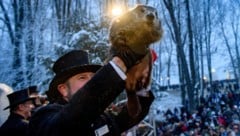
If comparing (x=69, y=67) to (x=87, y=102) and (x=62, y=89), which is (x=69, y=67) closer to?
→ (x=62, y=89)

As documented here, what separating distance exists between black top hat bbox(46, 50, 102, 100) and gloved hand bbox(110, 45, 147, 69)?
0.62 metres

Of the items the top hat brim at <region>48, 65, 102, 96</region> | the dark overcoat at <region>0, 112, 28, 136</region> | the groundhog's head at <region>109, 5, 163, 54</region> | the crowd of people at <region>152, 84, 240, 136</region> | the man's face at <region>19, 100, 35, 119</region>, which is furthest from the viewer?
the crowd of people at <region>152, 84, 240, 136</region>

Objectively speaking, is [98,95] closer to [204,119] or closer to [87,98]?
[87,98]

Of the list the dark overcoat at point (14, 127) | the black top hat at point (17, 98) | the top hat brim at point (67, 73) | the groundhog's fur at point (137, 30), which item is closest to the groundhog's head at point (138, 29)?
the groundhog's fur at point (137, 30)

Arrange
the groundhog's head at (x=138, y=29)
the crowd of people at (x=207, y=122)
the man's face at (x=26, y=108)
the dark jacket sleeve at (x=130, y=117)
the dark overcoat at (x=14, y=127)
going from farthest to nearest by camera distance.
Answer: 1. the crowd of people at (x=207, y=122)
2. the man's face at (x=26, y=108)
3. the dark overcoat at (x=14, y=127)
4. the dark jacket sleeve at (x=130, y=117)
5. the groundhog's head at (x=138, y=29)

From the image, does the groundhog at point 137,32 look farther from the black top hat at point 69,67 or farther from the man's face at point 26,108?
the man's face at point 26,108

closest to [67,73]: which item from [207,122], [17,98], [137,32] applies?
[137,32]

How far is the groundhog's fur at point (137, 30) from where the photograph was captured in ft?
4.20

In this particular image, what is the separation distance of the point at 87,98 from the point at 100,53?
33.2 ft

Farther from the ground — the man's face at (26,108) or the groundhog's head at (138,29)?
the groundhog's head at (138,29)

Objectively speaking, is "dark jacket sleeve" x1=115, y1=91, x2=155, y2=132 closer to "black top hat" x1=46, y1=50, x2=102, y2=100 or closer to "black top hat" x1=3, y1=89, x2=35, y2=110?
"black top hat" x1=46, y1=50, x2=102, y2=100

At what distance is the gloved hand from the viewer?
129cm

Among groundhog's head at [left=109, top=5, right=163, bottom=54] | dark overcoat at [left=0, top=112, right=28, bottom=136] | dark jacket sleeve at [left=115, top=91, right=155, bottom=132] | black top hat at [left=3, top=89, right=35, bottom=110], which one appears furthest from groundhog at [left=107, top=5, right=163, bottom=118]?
A: black top hat at [left=3, top=89, right=35, bottom=110]

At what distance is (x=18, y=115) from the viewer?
14.1 feet
